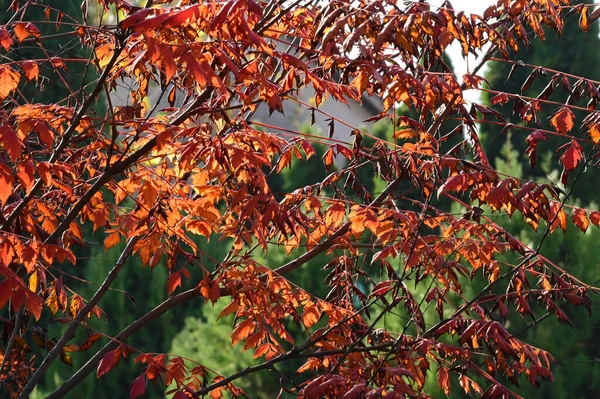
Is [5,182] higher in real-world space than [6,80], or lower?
lower

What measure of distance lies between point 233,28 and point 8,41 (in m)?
0.96

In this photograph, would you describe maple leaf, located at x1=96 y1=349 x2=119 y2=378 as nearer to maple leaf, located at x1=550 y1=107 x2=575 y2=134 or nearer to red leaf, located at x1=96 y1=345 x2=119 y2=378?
red leaf, located at x1=96 y1=345 x2=119 y2=378

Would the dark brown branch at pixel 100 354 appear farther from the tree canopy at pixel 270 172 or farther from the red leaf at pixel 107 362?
the red leaf at pixel 107 362

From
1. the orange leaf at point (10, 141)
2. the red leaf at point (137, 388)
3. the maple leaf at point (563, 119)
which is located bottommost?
the red leaf at point (137, 388)

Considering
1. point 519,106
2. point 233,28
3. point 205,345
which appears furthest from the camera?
point 205,345

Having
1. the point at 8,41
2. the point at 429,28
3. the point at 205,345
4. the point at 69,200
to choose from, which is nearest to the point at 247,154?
the point at 429,28

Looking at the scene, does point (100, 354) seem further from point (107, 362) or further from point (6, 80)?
point (6, 80)

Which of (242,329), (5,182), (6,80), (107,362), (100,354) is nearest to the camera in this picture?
(5,182)

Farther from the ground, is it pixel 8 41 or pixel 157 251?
pixel 8 41

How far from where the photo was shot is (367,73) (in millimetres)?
2504

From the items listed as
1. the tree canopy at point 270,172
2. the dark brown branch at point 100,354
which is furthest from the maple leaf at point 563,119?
the dark brown branch at point 100,354

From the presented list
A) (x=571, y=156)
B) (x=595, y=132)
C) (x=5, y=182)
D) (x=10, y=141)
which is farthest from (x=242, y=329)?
(x=595, y=132)

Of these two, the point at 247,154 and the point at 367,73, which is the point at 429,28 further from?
the point at 247,154

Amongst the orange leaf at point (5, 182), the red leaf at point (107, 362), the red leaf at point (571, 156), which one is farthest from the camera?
the red leaf at point (571, 156)
